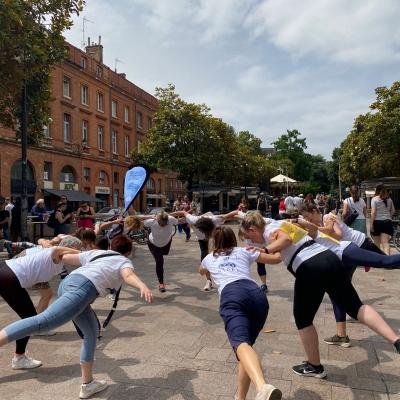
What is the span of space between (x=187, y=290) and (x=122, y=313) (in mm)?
1799

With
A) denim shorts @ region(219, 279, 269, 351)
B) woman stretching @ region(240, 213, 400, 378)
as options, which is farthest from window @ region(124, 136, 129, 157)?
denim shorts @ region(219, 279, 269, 351)

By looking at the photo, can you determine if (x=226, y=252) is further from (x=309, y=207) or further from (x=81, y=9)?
(x=81, y=9)

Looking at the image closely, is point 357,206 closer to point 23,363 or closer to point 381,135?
point 23,363

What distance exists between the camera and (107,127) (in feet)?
131

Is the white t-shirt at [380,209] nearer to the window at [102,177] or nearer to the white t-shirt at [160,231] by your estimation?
the white t-shirt at [160,231]

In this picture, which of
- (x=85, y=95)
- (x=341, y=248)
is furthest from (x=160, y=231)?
(x=85, y=95)

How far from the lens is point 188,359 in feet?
14.6

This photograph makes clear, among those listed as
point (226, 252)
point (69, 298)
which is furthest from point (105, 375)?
point (226, 252)

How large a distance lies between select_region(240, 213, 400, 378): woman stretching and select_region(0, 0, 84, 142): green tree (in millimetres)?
8017

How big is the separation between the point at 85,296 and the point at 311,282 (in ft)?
6.11

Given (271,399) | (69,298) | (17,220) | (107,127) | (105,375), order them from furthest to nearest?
(107,127)
(17,220)
(105,375)
(69,298)
(271,399)

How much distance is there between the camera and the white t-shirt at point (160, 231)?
305 inches

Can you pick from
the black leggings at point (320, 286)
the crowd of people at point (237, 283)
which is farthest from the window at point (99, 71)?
the black leggings at point (320, 286)

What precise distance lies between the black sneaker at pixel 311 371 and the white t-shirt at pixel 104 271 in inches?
70.9
